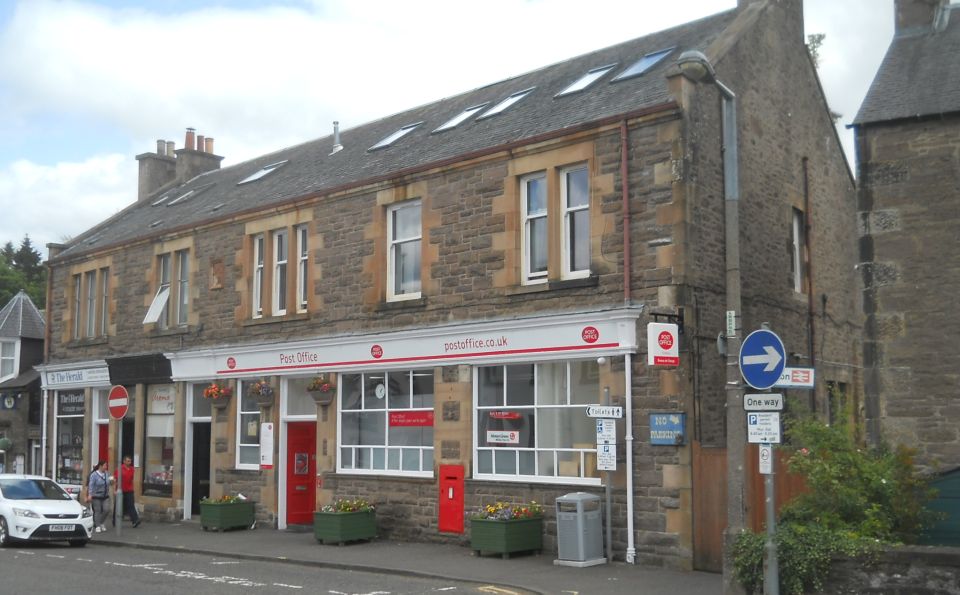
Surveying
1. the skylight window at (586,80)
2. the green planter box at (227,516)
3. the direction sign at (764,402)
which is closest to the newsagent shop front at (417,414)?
the green planter box at (227,516)

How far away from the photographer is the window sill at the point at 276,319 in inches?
835

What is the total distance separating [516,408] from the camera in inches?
678

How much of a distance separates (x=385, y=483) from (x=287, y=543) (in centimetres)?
202

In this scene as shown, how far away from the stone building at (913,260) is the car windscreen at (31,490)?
14890 millimetres

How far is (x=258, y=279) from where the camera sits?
22.7 meters

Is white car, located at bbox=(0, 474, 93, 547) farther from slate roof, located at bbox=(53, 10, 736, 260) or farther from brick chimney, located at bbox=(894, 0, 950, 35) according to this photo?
brick chimney, located at bbox=(894, 0, 950, 35)

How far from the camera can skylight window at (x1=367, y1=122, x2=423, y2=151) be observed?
74.9 feet

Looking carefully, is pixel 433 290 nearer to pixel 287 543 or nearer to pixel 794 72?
pixel 287 543

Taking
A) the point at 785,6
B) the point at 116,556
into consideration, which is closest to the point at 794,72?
the point at 785,6

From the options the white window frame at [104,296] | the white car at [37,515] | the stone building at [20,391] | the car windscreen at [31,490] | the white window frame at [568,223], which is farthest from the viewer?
the stone building at [20,391]

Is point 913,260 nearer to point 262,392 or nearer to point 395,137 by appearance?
point 395,137

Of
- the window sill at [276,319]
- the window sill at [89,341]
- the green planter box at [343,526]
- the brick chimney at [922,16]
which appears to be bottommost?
the green planter box at [343,526]

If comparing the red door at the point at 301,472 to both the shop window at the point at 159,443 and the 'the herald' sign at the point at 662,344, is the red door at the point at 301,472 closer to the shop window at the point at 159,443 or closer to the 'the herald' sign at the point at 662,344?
the shop window at the point at 159,443

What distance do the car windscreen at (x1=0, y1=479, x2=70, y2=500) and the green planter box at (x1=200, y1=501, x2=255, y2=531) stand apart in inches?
107
